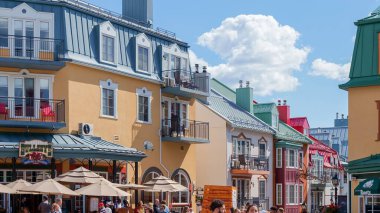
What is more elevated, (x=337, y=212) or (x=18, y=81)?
(x=18, y=81)

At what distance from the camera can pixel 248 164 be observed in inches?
2004

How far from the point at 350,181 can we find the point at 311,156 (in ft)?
103

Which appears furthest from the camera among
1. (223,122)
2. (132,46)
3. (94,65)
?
(223,122)

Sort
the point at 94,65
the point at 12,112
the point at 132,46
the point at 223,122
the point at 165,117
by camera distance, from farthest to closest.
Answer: the point at 223,122, the point at 165,117, the point at 132,46, the point at 94,65, the point at 12,112

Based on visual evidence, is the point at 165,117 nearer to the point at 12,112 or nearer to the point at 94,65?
the point at 94,65

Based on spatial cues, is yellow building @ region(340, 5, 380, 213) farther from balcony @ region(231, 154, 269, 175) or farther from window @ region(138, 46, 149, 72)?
balcony @ region(231, 154, 269, 175)

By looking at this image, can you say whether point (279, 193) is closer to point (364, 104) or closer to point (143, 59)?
point (143, 59)

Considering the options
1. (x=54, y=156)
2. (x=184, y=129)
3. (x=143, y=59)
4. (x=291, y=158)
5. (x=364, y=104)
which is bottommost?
(x=291, y=158)

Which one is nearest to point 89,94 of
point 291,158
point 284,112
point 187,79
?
point 187,79

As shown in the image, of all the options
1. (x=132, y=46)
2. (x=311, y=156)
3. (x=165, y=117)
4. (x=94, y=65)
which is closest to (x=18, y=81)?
(x=94, y=65)

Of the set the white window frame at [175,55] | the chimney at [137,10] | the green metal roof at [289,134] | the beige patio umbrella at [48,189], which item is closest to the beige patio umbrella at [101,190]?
the beige patio umbrella at [48,189]

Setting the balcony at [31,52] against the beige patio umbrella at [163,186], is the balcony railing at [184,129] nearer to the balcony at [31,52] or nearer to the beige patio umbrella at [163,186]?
the beige patio umbrella at [163,186]

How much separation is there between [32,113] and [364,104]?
14.7m

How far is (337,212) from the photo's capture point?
3362 centimetres
